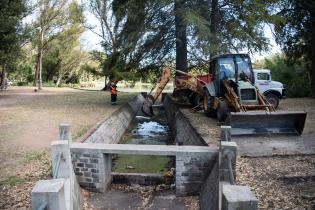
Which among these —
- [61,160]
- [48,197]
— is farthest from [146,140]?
[48,197]

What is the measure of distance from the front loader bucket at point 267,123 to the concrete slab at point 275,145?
37 cm

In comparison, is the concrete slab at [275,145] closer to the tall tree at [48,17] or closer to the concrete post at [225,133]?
the concrete post at [225,133]

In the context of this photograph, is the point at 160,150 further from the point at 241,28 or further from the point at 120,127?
the point at 241,28

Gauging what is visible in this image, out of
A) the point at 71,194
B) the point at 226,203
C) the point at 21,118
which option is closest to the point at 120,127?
the point at 21,118

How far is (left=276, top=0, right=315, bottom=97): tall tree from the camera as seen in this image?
2664 centimetres

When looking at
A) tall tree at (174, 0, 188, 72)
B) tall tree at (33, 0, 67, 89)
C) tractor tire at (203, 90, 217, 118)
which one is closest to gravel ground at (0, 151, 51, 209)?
tractor tire at (203, 90, 217, 118)

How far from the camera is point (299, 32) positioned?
93.5ft

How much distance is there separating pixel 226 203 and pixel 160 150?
4.63 m

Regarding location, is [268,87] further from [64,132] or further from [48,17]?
[48,17]

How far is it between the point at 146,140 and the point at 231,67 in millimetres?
4837

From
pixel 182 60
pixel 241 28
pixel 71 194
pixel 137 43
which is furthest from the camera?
pixel 182 60

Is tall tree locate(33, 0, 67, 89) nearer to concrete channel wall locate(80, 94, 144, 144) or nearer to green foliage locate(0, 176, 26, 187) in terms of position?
concrete channel wall locate(80, 94, 144, 144)

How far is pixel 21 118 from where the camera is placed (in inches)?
703

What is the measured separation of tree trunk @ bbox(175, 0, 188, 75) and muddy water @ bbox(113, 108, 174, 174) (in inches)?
145
